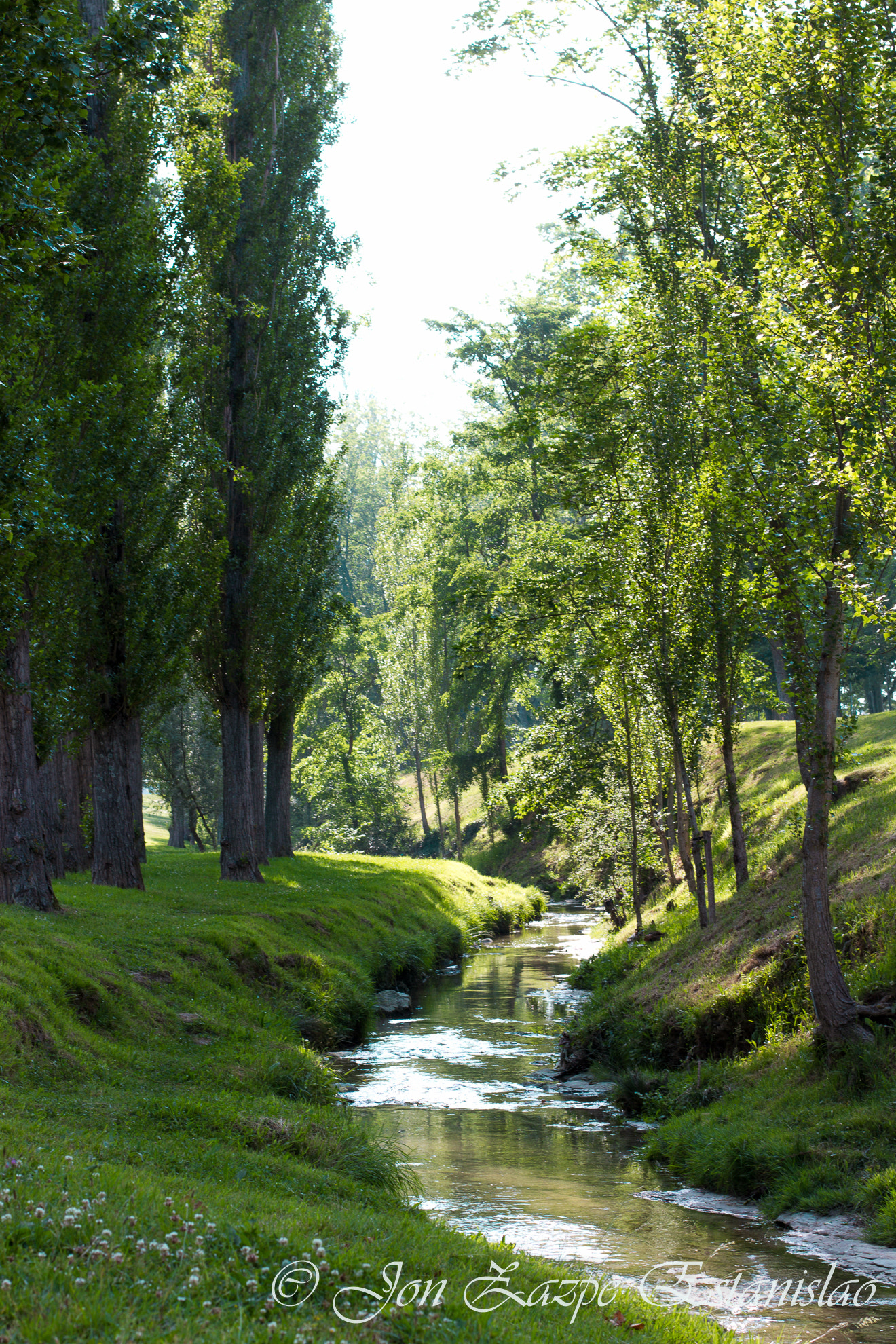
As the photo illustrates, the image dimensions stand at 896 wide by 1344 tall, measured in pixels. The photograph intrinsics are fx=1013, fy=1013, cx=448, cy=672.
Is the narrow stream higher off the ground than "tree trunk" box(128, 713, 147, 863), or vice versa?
"tree trunk" box(128, 713, 147, 863)

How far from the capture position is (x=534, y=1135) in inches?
460

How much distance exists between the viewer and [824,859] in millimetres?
10281

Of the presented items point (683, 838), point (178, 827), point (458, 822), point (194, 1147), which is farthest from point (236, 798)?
point (178, 827)

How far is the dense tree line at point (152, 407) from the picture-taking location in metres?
9.70

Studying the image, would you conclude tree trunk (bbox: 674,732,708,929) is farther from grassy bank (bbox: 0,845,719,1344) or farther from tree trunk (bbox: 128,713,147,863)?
tree trunk (bbox: 128,713,147,863)

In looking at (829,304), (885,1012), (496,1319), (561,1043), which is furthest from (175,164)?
(496,1319)

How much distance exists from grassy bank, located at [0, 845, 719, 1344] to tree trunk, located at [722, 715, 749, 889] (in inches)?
270

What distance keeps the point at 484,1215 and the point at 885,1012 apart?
4.32m

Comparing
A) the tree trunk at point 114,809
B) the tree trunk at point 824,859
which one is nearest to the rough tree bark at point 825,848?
the tree trunk at point 824,859

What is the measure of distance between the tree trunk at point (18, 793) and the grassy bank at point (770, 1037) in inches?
321

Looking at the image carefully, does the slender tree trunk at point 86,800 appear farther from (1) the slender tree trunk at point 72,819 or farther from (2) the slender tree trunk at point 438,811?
(2) the slender tree trunk at point 438,811

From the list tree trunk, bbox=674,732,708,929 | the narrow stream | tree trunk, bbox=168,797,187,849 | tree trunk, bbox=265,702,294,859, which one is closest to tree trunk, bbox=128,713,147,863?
the narrow stream

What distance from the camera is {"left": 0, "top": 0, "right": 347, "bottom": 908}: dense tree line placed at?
382 inches

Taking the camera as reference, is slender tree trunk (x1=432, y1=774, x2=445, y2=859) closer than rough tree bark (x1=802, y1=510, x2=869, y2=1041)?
No
